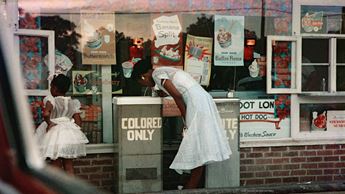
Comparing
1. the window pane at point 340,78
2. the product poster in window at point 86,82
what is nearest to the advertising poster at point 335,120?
the window pane at point 340,78

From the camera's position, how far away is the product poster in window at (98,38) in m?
5.78

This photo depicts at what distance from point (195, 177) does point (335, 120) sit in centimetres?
214

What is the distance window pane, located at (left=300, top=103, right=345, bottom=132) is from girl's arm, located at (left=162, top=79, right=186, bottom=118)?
1.80 m

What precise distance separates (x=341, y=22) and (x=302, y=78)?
34.7 inches

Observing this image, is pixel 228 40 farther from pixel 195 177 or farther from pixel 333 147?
pixel 333 147

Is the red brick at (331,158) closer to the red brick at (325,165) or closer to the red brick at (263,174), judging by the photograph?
the red brick at (325,165)

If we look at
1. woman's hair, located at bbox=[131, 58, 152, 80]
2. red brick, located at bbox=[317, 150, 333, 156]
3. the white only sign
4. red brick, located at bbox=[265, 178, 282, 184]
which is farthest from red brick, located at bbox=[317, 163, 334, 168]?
woman's hair, located at bbox=[131, 58, 152, 80]

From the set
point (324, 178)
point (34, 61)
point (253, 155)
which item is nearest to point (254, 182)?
point (253, 155)

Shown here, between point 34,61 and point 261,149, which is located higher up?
point 34,61

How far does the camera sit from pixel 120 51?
5.90m

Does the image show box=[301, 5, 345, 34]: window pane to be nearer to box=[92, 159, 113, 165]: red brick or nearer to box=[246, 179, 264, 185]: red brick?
box=[246, 179, 264, 185]: red brick

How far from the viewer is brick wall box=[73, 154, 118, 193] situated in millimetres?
5773

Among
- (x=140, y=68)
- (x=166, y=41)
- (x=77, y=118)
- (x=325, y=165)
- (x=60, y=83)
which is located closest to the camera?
(x=60, y=83)

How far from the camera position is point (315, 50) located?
638 cm
